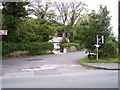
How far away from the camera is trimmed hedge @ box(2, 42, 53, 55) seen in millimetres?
30147

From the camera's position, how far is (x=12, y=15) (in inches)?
1211

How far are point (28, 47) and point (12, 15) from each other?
4.96 metres

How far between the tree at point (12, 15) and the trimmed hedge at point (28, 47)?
121 cm

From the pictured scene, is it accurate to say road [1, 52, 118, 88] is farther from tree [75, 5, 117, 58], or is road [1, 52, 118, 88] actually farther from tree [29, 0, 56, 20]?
tree [29, 0, 56, 20]

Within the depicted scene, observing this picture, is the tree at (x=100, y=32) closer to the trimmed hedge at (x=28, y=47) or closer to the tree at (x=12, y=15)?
the tree at (x=12, y=15)

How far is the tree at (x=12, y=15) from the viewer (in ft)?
97.0

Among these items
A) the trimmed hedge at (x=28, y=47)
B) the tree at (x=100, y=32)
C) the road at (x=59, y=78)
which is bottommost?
the road at (x=59, y=78)

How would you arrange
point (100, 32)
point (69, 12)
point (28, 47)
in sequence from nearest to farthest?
1. point (100, 32)
2. point (28, 47)
3. point (69, 12)

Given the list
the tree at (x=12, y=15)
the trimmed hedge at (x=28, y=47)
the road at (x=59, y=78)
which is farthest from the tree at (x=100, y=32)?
the trimmed hedge at (x=28, y=47)

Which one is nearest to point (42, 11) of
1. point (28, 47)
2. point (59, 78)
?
point (28, 47)

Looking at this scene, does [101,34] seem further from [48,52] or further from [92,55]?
[48,52]

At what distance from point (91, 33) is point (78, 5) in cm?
3037

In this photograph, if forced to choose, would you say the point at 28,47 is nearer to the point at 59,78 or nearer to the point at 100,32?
the point at 100,32

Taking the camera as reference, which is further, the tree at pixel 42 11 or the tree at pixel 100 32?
the tree at pixel 42 11
